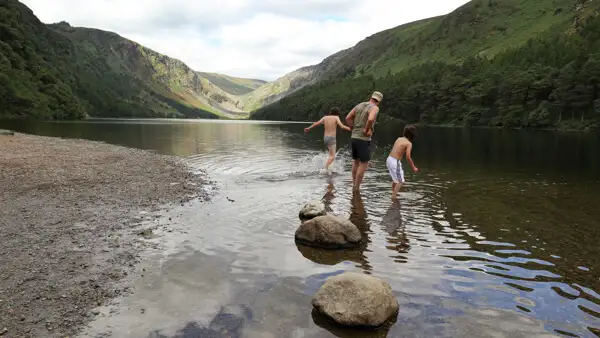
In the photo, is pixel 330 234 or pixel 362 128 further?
pixel 362 128

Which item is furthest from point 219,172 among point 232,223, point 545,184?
point 545,184

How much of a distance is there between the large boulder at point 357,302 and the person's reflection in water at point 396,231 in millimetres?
2619

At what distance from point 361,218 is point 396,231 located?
1.81 metres

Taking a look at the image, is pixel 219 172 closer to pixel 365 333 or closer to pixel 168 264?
pixel 168 264

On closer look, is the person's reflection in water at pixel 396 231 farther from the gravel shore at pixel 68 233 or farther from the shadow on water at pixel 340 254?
the gravel shore at pixel 68 233

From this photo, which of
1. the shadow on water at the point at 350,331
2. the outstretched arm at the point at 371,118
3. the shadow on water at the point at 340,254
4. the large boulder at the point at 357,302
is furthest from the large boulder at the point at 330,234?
the outstretched arm at the point at 371,118

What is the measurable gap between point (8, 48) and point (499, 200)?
208m

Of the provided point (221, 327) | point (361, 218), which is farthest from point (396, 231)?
point (221, 327)

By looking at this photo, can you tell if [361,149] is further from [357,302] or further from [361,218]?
[357,302]

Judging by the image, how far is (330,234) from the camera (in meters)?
10.8

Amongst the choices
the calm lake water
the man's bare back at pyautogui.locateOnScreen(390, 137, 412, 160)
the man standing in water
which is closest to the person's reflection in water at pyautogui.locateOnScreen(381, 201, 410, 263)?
the calm lake water

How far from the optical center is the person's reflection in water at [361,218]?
972 cm

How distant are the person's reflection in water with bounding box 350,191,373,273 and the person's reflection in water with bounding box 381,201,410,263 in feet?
1.93

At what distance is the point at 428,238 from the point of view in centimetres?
1145
